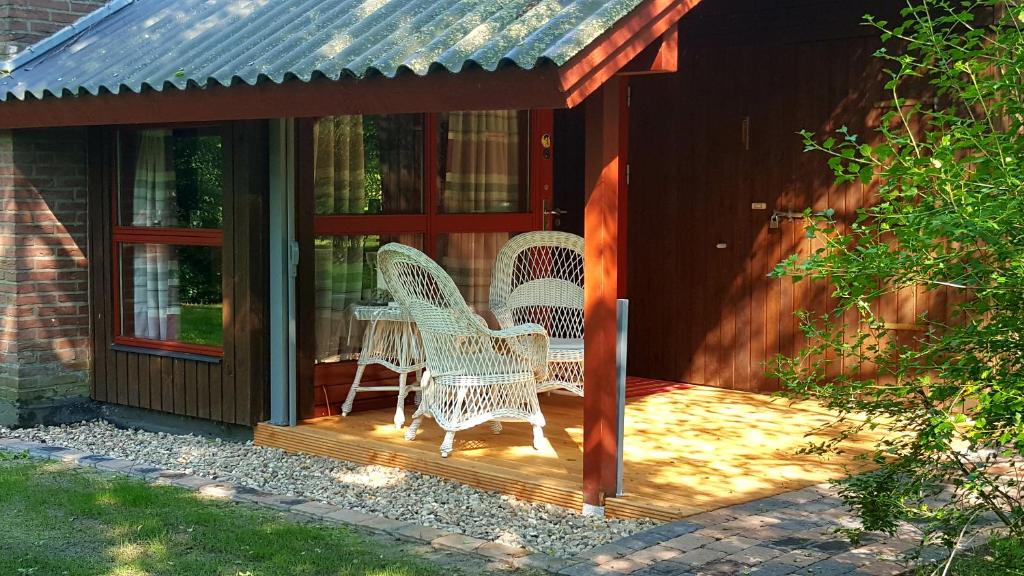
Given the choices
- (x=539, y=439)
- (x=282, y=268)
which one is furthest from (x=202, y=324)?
(x=539, y=439)

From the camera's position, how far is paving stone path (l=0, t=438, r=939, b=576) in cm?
448

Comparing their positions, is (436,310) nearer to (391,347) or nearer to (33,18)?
(391,347)

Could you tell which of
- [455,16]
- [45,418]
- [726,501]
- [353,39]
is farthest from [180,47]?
[726,501]

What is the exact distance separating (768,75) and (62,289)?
14.7ft

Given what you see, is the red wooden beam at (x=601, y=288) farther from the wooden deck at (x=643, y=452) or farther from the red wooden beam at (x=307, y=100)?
the red wooden beam at (x=307, y=100)

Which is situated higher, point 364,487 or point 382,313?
point 382,313

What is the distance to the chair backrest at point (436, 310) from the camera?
234 inches

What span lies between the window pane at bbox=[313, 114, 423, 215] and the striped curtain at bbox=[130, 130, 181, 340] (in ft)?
3.25

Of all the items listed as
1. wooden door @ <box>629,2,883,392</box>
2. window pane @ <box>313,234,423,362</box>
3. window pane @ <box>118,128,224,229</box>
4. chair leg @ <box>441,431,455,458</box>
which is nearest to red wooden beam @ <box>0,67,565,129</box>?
window pane @ <box>118,128,224,229</box>

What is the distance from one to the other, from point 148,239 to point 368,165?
1391mm

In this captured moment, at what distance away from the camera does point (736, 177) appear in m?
8.09

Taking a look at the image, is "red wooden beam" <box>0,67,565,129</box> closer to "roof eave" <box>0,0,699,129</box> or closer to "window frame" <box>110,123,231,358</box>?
"roof eave" <box>0,0,699,129</box>

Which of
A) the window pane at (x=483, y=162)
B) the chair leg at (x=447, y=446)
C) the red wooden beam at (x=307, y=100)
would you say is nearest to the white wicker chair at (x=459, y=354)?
the chair leg at (x=447, y=446)

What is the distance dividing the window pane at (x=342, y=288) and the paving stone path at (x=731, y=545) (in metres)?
1.63
